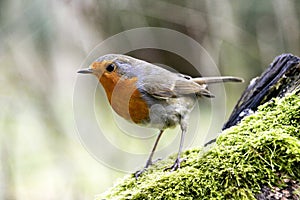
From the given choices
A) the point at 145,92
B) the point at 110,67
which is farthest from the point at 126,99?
the point at 110,67

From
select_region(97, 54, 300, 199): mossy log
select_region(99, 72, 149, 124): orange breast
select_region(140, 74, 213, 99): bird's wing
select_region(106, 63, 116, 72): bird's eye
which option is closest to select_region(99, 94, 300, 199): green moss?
select_region(97, 54, 300, 199): mossy log

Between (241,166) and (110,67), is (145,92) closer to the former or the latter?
(110,67)

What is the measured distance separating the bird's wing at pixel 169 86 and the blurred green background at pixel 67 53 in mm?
1454

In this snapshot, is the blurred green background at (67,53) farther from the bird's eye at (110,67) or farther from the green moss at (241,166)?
the green moss at (241,166)

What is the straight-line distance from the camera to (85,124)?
579 centimetres

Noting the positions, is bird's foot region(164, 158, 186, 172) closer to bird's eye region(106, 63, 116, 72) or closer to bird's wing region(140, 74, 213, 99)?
bird's wing region(140, 74, 213, 99)

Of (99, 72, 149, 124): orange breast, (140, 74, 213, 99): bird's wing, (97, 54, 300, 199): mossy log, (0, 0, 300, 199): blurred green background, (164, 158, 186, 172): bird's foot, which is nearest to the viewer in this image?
(97, 54, 300, 199): mossy log

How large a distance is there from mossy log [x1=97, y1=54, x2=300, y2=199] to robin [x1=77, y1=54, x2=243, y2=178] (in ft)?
1.78

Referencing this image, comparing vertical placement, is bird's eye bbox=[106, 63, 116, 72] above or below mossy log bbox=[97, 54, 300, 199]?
above

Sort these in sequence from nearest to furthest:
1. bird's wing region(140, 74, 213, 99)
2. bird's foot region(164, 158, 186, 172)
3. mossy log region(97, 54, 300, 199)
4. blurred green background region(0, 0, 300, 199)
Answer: mossy log region(97, 54, 300, 199), bird's foot region(164, 158, 186, 172), bird's wing region(140, 74, 213, 99), blurred green background region(0, 0, 300, 199)

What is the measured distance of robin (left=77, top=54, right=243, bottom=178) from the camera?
8.95 ft

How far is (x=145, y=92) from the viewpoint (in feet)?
9.20

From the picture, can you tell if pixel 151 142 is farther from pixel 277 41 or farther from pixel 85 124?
pixel 277 41

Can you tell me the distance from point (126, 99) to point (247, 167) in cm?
101
